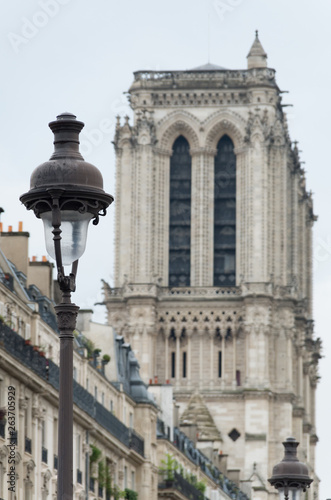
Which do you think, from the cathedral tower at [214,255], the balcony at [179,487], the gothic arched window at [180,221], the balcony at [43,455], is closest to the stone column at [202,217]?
the cathedral tower at [214,255]

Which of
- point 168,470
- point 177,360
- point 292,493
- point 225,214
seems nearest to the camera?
point 292,493

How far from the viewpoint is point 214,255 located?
5635 inches

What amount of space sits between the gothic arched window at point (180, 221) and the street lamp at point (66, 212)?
123723 mm

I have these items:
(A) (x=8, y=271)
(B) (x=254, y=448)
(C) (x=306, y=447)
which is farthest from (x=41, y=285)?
(C) (x=306, y=447)

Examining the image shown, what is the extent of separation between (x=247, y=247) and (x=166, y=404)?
42913 millimetres

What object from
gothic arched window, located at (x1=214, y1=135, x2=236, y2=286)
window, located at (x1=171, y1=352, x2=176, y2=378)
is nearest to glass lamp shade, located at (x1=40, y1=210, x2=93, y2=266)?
window, located at (x1=171, y1=352, x2=176, y2=378)

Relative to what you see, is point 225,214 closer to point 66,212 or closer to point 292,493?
point 292,493

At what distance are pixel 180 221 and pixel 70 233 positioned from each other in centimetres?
12508

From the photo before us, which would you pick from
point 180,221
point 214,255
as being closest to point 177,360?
point 214,255

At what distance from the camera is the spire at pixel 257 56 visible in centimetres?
14612

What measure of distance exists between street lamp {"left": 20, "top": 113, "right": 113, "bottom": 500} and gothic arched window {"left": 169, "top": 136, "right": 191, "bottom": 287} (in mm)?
123723

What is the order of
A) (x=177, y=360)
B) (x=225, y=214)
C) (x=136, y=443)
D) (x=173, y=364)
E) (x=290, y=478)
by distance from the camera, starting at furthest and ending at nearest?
(x=225, y=214)
(x=173, y=364)
(x=177, y=360)
(x=136, y=443)
(x=290, y=478)

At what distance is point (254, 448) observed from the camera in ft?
452

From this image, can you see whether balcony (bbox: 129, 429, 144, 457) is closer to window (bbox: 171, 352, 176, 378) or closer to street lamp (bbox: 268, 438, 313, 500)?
street lamp (bbox: 268, 438, 313, 500)
